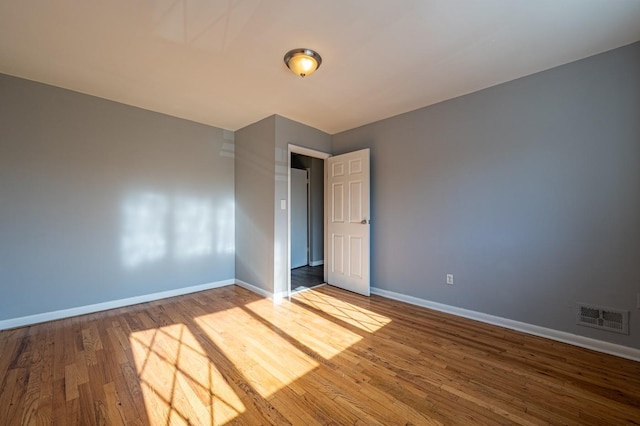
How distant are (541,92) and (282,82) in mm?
2528

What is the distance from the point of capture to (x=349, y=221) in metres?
3.94

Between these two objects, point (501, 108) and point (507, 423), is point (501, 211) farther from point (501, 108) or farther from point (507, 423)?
point (507, 423)

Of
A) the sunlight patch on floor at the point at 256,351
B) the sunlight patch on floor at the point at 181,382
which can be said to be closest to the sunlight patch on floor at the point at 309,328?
the sunlight patch on floor at the point at 256,351

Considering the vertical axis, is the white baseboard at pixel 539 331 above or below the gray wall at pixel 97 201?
below

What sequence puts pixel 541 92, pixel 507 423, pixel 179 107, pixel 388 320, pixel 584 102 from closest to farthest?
pixel 507 423
pixel 584 102
pixel 541 92
pixel 388 320
pixel 179 107

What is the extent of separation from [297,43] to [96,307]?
11.8 feet

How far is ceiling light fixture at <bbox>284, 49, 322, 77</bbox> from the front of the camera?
2168 millimetres

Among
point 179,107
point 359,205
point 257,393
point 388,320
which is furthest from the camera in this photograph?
point 359,205

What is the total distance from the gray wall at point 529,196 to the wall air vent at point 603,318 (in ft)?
0.15

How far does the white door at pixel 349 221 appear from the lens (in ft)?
12.2

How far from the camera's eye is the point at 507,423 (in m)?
1.47

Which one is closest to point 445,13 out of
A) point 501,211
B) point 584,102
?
point 584,102

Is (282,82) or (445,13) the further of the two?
(282,82)

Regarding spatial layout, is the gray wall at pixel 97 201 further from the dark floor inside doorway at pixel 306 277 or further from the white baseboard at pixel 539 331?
the white baseboard at pixel 539 331
